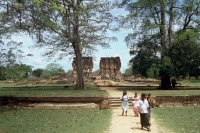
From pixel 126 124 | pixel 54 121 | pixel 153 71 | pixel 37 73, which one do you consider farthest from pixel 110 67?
pixel 37 73

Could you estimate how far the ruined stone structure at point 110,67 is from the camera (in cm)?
4134

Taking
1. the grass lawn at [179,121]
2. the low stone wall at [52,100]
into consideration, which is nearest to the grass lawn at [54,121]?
the low stone wall at [52,100]

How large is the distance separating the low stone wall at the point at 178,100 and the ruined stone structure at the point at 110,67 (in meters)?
26.5

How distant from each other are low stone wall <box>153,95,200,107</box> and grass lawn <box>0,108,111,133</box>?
352cm

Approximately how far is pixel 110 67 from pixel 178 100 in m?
26.6

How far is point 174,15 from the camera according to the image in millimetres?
22031

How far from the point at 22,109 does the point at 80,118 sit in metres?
4.30

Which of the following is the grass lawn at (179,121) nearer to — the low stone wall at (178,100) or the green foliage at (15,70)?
the low stone wall at (178,100)

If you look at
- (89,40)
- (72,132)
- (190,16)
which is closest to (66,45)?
(89,40)

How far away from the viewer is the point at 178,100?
1495cm

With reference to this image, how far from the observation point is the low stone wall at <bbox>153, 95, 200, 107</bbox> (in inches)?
584

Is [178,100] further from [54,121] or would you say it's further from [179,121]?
[54,121]

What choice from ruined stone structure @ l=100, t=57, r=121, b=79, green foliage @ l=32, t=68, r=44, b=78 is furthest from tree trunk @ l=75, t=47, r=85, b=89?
green foliage @ l=32, t=68, r=44, b=78

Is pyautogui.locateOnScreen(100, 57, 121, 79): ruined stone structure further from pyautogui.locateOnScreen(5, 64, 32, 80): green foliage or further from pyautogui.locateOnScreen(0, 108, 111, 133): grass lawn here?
pyautogui.locateOnScreen(0, 108, 111, 133): grass lawn
